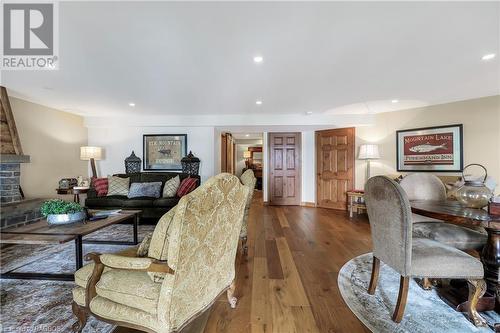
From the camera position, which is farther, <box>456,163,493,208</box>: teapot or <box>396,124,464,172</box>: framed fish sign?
<box>396,124,464,172</box>: framed fish sign

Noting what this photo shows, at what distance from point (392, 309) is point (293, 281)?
2.67ft

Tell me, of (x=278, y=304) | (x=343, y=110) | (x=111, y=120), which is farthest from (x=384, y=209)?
(x=111, y=120)

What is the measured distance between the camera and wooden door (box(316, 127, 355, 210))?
17.5ft

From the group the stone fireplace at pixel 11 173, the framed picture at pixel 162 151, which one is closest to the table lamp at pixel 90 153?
the framed picture at pixel 162 151

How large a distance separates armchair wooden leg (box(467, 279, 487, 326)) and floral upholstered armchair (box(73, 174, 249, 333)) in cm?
181

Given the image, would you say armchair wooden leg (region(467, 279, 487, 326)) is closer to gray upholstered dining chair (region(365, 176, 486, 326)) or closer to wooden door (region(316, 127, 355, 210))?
gray upholstered dining chair (region(365, 176, 486, 326))

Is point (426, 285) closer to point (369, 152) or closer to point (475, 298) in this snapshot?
point (475, 298)

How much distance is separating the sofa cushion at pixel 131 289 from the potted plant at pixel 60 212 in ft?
4.37

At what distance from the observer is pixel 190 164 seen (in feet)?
17.0

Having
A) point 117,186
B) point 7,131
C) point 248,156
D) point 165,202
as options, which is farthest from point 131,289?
point 248,156

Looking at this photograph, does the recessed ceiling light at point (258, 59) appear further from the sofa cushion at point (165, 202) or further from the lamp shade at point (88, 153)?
the lamp shade at point (88, 153)

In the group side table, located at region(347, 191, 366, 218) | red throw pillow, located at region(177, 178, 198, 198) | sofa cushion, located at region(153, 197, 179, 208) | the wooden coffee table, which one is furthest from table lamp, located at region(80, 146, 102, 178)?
side table, located at region(347, 191, 366, 218)

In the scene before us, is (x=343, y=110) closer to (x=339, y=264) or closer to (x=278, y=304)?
(x=339, y=264)

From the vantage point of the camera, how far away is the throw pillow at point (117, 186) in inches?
176
